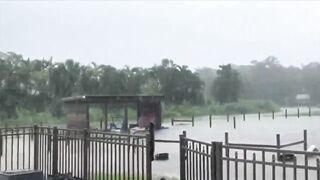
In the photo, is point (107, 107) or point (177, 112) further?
point (177, 112)

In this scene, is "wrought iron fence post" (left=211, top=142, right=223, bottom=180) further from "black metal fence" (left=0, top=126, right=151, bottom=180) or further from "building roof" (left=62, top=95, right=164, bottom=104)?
"building roof" (left=62, top=95, right=164, bottom=104)

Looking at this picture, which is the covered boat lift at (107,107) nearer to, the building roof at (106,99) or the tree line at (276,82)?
the building roof at (106,99)

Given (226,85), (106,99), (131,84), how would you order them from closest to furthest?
(106,99) < (131,84) < (226,85)

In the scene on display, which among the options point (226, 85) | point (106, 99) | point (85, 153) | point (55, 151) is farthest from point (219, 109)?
point (85, 153)

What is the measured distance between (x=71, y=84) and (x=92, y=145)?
54111 mm

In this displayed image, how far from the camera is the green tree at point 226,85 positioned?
94.2m

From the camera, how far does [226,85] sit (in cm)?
9488

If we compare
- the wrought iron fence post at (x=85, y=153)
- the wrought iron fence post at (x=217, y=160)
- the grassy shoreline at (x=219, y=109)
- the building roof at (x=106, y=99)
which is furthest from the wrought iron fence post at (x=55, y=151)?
the grassy shoreline at (x=219, y=109)

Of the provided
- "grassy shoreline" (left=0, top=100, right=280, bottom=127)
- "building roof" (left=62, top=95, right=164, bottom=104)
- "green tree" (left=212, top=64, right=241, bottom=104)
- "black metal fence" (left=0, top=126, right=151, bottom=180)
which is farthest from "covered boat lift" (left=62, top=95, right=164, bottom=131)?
"green tree" (left=212, top=64, right=241, bottom=104)

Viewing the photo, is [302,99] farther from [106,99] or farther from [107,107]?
[106,99]

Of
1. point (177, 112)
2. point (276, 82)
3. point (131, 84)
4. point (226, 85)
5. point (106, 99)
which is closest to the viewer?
point (106, 99)

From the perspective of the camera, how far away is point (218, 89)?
9488cm

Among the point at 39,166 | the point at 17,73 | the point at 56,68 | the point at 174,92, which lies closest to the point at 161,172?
the point at 39,166

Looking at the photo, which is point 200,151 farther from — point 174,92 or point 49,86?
point 174,92
